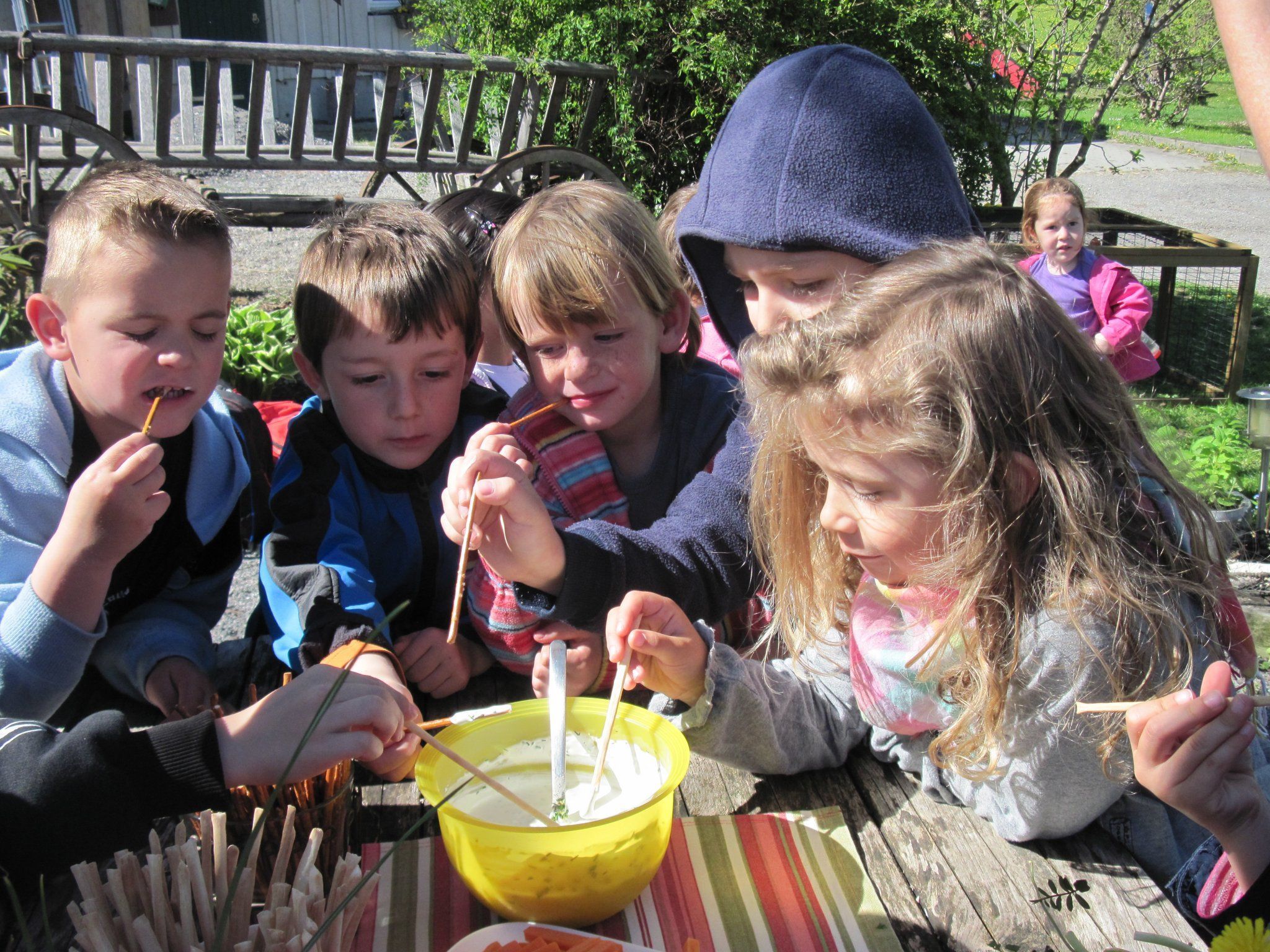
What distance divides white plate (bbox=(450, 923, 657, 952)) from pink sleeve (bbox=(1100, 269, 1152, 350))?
461 cm

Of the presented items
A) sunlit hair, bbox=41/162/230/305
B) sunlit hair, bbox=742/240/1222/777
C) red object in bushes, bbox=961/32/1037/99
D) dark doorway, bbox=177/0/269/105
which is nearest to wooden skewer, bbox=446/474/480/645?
sunlit hair, bbox=742/240/1222/777

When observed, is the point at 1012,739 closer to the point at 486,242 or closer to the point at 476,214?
the point at 486,242

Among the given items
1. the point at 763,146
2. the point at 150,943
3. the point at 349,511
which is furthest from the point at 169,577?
the point at 763,146

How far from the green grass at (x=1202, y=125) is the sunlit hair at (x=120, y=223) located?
48.6 feet

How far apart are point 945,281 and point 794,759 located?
0.67 metres

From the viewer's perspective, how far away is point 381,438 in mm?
1822

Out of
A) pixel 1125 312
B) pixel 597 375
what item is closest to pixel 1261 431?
pixel 1125 312

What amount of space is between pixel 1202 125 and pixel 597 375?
1962 cm

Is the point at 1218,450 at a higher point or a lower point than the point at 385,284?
lower

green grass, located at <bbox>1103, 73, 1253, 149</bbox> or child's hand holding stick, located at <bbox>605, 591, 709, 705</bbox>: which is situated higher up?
child's hand holding stick, located at <bbox>605, 591, 709, 705</bbox>

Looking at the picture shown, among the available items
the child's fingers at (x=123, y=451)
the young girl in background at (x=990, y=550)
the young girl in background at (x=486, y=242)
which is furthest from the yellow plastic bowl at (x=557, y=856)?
the young girl in background at (x=486, y=242)

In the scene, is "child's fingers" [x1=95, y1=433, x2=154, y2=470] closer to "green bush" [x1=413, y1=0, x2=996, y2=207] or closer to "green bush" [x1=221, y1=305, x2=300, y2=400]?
"green bush" [x1=221, y1=305, x2=300, y2=400]

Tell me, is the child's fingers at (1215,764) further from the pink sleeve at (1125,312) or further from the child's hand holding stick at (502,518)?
the pink sleeve at (1125,312)

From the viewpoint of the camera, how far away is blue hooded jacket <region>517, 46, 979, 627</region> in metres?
1.65
